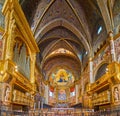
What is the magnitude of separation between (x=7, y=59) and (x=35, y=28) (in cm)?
826

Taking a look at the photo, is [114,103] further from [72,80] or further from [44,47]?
[72,80]

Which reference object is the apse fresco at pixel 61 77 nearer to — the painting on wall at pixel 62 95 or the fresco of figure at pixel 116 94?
the painting on wall at pixel 62 95

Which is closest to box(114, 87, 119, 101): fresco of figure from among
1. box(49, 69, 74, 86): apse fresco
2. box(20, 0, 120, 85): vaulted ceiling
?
box(20, 0, 120, 85): vaulted ceiling

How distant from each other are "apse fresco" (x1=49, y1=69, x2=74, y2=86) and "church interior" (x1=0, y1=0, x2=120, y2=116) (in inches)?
262

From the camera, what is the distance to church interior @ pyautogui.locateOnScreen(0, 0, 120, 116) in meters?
11.7

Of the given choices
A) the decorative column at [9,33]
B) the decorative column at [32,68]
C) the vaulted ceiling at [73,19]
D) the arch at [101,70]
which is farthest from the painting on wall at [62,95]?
the decorative column at [9,33]

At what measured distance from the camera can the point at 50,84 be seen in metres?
32.4

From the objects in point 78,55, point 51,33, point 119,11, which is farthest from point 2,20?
point 78,55

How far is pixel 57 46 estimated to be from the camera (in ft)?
89.6

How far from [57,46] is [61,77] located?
881cm

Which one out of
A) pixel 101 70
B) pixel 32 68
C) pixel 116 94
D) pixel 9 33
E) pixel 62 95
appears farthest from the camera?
pixel 62 95

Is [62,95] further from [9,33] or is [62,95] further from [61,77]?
[9,33]

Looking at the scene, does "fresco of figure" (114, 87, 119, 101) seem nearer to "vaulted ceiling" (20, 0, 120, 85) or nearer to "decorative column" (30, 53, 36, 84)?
"vaulted ceiling" (20, 0, 120, 85)

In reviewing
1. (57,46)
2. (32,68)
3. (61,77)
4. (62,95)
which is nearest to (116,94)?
(32,68)
